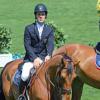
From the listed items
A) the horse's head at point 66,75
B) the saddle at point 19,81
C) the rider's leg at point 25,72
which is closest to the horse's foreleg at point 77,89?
the saddle at point 19,81

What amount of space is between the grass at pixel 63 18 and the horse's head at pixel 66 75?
429 inches

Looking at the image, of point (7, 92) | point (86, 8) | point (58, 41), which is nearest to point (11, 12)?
point (86, 8)

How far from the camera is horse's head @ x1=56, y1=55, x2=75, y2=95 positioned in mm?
6551

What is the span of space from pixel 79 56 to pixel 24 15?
14.1 m

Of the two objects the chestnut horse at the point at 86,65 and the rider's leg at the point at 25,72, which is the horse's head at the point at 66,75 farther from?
the chestnut horse at the point at 86,65

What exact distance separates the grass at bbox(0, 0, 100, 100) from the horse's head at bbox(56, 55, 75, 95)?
10.9 m

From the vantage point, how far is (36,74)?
25.2 feet

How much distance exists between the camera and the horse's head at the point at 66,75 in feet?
21.5

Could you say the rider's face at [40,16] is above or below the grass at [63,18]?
above

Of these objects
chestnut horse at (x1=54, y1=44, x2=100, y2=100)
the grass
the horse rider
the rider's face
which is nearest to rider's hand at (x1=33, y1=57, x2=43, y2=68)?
the horse rider

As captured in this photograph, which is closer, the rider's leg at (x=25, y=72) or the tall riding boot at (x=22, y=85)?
the rider's leg at (x=25, y=72)

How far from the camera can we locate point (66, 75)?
260 inches

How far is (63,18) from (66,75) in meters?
17.2

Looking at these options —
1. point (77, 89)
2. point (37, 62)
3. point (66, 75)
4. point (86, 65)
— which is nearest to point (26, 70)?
point (37, 62)
